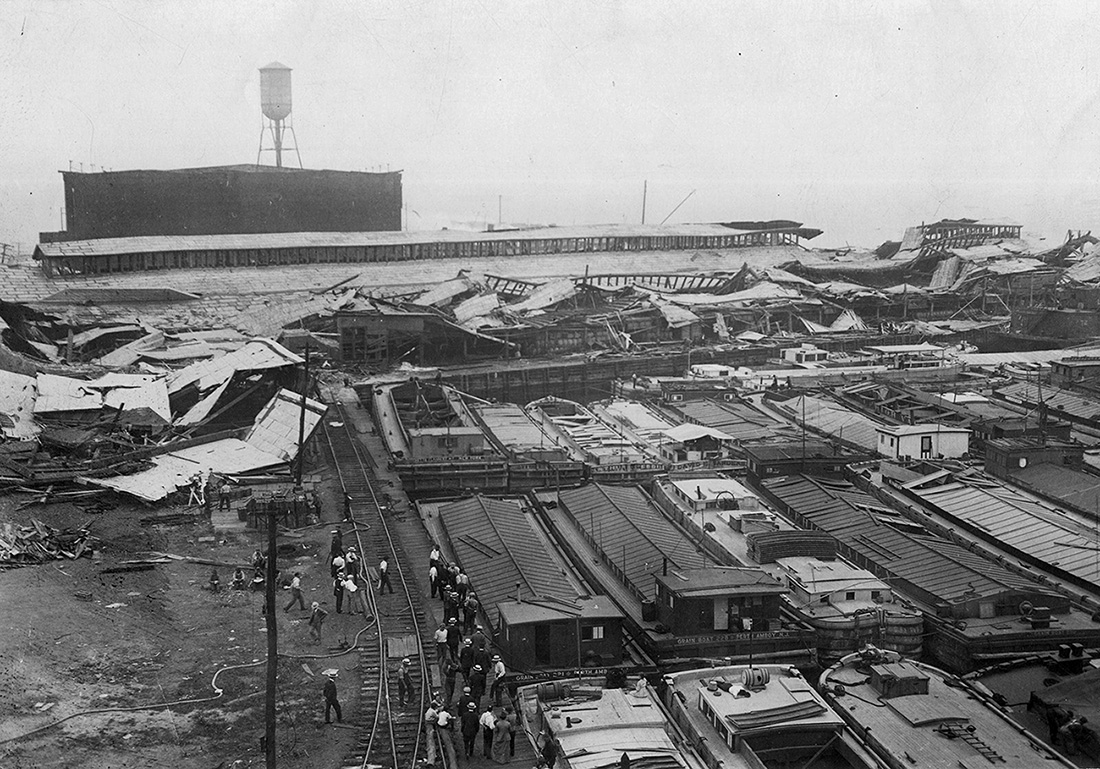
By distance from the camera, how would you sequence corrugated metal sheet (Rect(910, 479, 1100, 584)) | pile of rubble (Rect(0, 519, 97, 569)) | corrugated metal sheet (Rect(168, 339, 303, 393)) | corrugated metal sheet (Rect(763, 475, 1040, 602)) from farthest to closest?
corrugated metal sheet (Rect(168, 339, 303, 393)), corrugated metal sheet (Rect(910, 479, 1100, 584)), corrugated metal sheet (Rect(763, 475, 1040, 602)), pile of rubble (Rect(0, 519, 97, 569))

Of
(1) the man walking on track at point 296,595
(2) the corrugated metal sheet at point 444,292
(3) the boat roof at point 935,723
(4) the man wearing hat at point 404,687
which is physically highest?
(2) the corrugated metal sheet at point 444,292

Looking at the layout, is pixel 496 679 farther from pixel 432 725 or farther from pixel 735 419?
pixel 735 419

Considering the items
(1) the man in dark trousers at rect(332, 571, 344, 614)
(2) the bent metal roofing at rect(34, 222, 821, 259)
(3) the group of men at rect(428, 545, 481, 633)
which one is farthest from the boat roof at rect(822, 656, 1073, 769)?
(2) the bent metal roofing at rect(34, 222, 821, 259)

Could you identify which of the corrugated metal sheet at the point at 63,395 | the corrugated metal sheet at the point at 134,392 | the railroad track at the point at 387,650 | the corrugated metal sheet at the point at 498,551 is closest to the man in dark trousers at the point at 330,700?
the railroad track at the point at 387,650

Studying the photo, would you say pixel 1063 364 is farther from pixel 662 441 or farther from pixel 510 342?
pixel 510 342

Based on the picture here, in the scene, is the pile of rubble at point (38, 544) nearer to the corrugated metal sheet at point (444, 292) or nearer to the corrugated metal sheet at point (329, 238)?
the corrugated metal sheet at point (444, 292)

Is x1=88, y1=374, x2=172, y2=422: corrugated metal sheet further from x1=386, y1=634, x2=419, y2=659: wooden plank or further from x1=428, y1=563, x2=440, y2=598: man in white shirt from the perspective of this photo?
x1=386, y1=634, x2=419, y2=659: wooden plank
